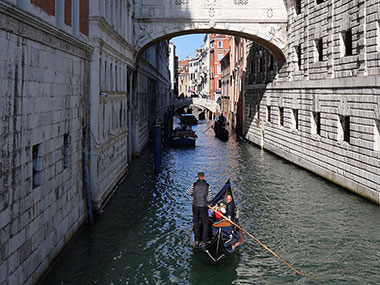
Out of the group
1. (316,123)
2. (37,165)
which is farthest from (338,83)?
(37,165)

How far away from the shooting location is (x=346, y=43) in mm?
15656

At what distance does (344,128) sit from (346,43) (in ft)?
9.83

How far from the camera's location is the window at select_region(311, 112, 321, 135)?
59.4ft

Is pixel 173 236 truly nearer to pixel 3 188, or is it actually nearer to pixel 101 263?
pixel 101 263

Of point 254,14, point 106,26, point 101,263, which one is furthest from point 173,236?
point 254,14

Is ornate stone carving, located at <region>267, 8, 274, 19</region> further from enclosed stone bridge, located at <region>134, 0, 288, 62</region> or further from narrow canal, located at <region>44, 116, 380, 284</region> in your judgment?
narrow canal, located at <region>44, 116, 380, 284</region>

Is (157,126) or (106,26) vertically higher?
(106,26)

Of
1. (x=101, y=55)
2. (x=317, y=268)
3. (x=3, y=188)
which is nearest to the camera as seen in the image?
(x=3, y=188)

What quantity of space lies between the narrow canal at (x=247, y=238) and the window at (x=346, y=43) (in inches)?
186

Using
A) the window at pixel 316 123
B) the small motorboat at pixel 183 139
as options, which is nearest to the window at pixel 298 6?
the window at pixel 316 123

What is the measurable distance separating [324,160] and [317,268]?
9043 millimetres

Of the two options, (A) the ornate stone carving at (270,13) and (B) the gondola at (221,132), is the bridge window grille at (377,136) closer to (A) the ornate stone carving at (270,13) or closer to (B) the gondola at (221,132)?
(A) the ornate stone carving at (270,13)

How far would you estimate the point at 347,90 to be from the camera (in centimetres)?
1499

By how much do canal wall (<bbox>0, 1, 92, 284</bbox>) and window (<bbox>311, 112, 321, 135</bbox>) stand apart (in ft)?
36.2
